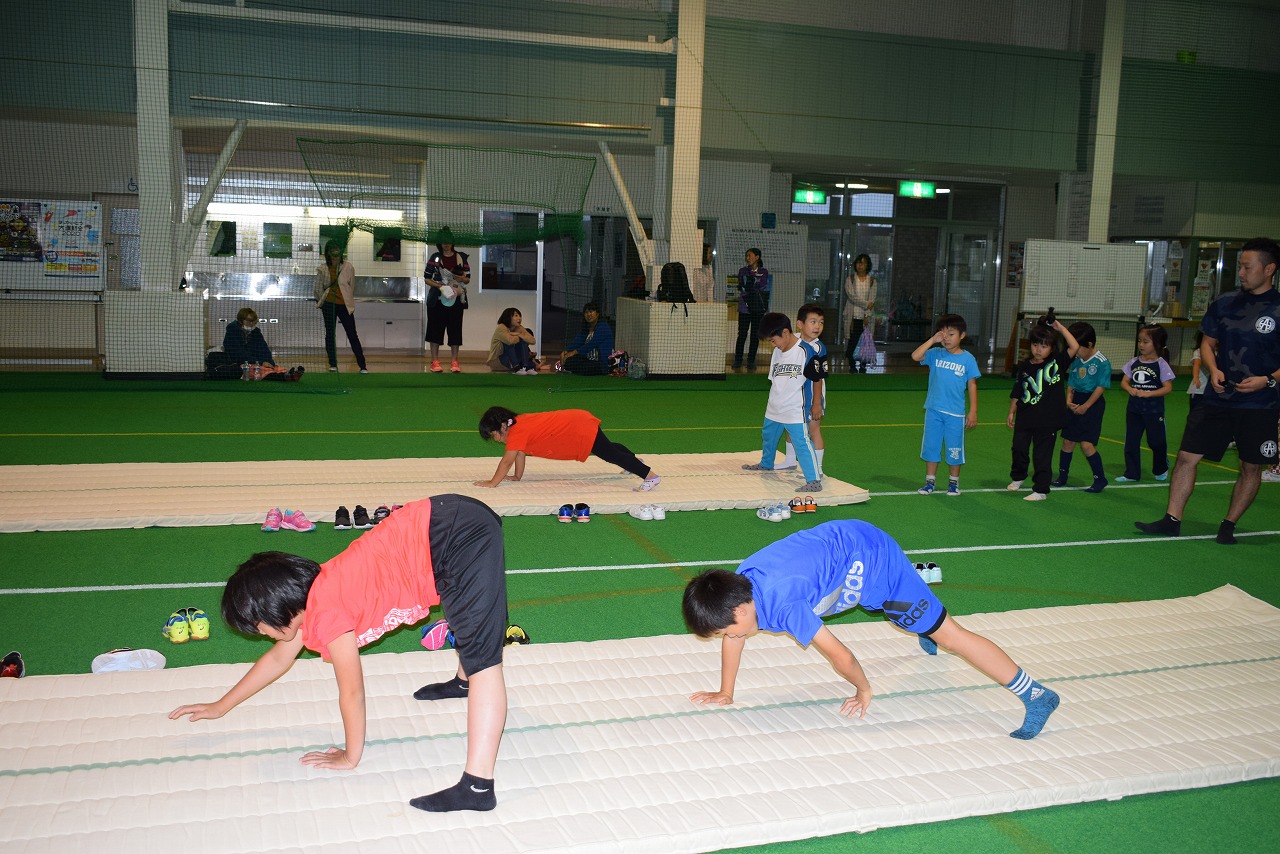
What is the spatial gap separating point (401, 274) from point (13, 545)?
1270cm

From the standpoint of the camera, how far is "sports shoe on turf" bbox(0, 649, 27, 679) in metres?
4.27

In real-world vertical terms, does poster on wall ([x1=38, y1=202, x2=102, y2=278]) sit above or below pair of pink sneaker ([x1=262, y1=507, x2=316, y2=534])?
above

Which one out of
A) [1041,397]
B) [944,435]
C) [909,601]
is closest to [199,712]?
[909,601]

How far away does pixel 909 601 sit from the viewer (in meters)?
3.77

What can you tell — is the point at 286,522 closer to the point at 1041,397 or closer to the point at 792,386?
the point at 792,386

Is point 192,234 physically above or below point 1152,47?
below

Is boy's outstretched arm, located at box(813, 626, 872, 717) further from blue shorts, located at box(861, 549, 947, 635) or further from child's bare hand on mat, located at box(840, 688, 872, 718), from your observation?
blue shorts, located at box(861, 549, 947, 635)

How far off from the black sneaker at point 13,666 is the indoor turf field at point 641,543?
0.55ft

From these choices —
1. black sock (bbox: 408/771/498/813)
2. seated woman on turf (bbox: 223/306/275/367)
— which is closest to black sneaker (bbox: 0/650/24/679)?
black sock (bbox: 408/771/498/813)

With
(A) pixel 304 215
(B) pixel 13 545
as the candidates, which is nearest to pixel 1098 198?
(A) pixel 304 215

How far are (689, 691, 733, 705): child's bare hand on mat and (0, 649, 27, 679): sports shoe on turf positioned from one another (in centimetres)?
275

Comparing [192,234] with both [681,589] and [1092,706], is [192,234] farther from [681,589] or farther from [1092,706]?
[1092,706]

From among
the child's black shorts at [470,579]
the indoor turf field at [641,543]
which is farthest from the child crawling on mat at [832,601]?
the child's black shorts at [470,579]

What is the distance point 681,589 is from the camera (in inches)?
229
